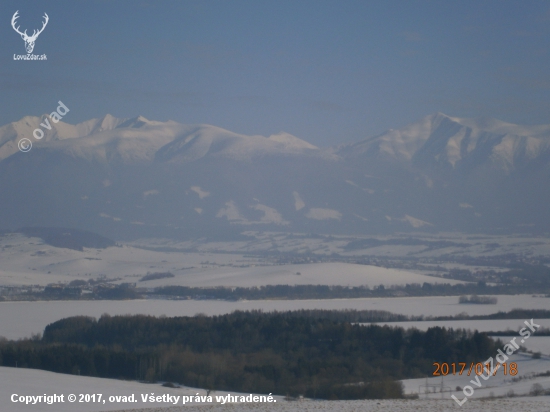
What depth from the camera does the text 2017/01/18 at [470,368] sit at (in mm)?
36500

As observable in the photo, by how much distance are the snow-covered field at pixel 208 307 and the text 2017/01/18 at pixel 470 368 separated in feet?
54.1

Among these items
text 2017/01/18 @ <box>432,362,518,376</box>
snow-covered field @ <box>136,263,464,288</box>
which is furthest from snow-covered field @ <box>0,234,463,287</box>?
text 2017/01/18 @ <box>432,362,518,376</box>

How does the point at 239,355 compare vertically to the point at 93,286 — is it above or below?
below

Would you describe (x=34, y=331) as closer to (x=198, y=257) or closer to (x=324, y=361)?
(x=324, y=361)

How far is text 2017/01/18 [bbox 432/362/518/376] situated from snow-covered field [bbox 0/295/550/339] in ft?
54.1

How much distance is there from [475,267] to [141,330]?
8574cm

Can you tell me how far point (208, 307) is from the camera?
70.3m

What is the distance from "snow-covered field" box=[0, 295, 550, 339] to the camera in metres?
62.5

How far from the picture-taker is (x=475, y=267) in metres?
127

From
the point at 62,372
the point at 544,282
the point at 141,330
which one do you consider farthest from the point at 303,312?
the point at 544,282

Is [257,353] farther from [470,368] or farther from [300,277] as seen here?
[300,277]

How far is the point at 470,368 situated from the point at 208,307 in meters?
35.8
